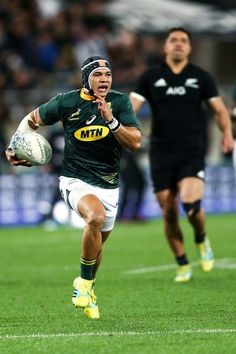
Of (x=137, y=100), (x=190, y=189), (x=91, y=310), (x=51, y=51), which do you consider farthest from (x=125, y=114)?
(x=51, y=51)

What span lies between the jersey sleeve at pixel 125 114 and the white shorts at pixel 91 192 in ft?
2.05

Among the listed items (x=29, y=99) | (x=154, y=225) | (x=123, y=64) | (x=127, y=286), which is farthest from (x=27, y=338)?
(x=123, y=64)

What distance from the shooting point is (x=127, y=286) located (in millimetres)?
12289

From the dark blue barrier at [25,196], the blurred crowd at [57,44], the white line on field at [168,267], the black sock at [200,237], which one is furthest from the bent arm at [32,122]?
the blurred crowd at [57,44]

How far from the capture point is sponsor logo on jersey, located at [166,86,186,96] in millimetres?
12758

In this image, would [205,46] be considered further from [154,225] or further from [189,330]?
[189,330]

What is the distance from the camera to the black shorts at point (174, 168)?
12712mm

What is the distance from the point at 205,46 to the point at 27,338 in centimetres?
2060

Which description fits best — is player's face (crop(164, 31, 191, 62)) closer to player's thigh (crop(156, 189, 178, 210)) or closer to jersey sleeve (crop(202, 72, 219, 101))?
jersey sleeve (crop(202, 72, 219, 101))

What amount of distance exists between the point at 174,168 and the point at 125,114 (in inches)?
125

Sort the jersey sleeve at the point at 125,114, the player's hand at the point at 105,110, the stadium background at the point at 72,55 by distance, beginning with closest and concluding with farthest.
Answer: the player's hand at the point at 105,110, the jersey sleeve at the point at 125,114, the stadium background at the point at 72,55

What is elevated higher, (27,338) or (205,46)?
(27,338)

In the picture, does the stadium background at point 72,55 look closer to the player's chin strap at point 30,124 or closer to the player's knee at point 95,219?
the player's chin strap at point 30,124

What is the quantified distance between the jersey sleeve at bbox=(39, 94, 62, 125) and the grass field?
1644 mm
